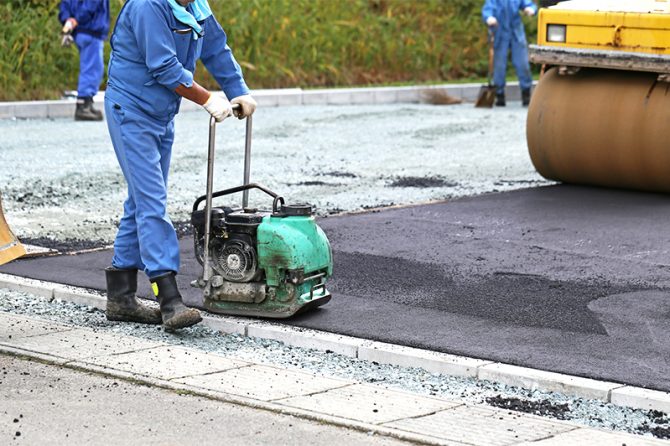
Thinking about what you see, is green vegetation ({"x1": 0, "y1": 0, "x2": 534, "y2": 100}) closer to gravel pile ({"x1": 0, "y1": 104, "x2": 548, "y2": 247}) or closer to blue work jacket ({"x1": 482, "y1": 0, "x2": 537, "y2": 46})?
gravel pile ({"x1": 0, "y1": 104, "x2": 548, "y2": 247})

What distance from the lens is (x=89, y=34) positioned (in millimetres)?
14766

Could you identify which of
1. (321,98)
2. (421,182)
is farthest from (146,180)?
(321,98)

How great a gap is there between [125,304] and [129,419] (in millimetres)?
1575

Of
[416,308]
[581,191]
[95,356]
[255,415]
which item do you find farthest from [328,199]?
[255,415]

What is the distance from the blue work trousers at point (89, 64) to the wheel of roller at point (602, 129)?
5777 millimetres

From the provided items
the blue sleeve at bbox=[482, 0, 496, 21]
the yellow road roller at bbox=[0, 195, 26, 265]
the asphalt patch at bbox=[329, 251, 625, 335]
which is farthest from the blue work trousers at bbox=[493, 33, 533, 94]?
the yellow road roller at bbox=[0, 195, 26, 265]

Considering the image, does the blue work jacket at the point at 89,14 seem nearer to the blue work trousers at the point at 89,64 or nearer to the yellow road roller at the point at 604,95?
the blue work trousers at the point at 89,64

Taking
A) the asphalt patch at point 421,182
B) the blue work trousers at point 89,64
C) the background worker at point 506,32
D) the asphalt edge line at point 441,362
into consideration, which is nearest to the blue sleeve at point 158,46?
the asphalt edge line at point 441,362

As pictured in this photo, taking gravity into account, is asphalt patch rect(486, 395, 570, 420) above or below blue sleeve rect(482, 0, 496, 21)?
below

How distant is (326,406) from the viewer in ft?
16.2

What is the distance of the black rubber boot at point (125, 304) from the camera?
20.7 ft

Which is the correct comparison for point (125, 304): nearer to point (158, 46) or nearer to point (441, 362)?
point (158, 46)

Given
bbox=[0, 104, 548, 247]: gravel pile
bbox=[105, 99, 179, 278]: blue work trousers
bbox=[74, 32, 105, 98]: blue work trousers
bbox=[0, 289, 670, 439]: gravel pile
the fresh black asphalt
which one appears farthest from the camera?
bbox=[74, 32, 105, 98]: blue work trousers

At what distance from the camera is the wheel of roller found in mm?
9711
